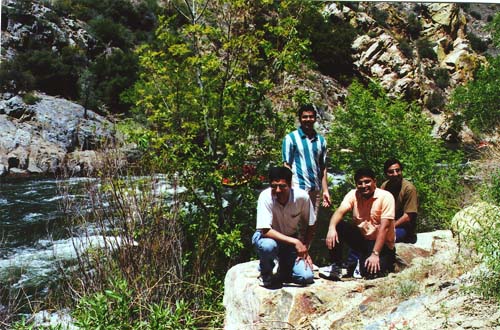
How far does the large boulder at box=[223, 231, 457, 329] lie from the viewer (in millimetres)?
3752

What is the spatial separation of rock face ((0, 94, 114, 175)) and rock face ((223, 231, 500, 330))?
12.2 metres

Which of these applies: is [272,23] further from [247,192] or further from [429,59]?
[429,59]

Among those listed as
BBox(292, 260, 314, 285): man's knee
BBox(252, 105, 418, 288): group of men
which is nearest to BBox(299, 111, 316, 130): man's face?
BBox(252, 105, 418, 288): group of men

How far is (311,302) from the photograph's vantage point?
3939 millimetres

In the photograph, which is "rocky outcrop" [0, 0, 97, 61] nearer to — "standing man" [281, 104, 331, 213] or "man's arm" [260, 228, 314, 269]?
"standing man" [281, 104, 331, 213]

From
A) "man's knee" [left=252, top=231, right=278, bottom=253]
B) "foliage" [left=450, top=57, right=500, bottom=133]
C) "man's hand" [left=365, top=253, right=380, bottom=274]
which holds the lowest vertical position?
"man's hand" [left=365, top=253, right=380, bottom=274]

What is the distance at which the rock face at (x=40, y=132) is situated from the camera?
1634 cm

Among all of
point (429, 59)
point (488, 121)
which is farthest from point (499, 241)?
point (429, 59)

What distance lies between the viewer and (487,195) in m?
4.72

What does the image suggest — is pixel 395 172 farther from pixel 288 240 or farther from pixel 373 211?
pixel 288 240

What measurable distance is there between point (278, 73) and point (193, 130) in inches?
46.4

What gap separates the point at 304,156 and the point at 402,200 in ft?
3.70

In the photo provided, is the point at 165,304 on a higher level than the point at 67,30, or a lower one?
lower

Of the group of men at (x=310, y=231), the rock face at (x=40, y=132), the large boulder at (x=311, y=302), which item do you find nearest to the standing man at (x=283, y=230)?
the group of men at (x=310, y=231)
